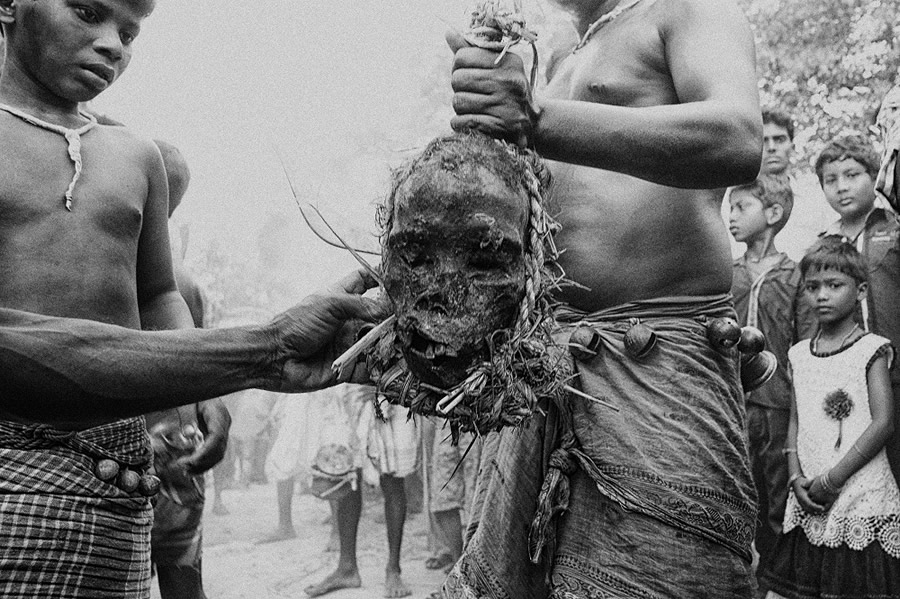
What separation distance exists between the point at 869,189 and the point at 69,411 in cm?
444

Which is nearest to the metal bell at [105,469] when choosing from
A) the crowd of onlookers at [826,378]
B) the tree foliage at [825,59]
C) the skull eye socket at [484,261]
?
the skull eye socket at [484,261]

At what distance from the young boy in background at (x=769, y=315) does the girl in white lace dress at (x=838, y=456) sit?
0.20 metres

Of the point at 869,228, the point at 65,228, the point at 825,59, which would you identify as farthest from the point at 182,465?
the point at 825,59

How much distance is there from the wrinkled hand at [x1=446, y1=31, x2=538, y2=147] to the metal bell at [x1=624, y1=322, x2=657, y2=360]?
2.14 ft

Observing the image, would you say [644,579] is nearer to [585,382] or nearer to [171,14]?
[585,382]

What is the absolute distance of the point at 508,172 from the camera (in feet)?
6.23

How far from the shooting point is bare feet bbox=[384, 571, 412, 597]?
20.3 feet

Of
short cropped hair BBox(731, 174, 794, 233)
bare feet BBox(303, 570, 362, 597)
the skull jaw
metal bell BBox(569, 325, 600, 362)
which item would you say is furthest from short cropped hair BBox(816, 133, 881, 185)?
bare feet BBox(303, 570, 362, 597)

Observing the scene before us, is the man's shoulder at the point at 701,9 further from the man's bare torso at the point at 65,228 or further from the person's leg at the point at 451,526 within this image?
the person's leg at the point at 451,526

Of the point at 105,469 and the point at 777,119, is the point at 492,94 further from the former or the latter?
the point at 777,119

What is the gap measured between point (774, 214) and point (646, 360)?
131 inches

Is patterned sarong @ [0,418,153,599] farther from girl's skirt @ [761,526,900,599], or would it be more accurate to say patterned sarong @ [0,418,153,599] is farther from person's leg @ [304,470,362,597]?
person's leg @ [304,470,362,597]

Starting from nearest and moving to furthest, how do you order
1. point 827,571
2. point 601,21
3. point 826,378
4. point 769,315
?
point 601,21 < point 827,571 < point 826,378 < point 769,315

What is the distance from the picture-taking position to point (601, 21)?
2.64 metres
